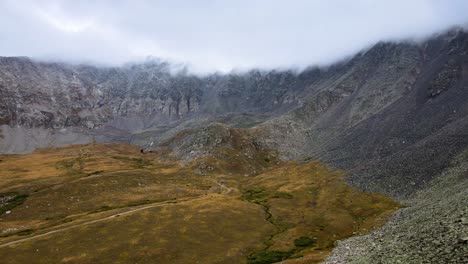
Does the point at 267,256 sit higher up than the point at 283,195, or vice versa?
the point at 267,256

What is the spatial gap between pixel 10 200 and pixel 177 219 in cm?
8058

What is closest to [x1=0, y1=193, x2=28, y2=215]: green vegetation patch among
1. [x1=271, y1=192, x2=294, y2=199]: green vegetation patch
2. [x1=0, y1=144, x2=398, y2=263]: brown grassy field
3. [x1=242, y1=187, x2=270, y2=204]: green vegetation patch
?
[x1=0, y1=144, x2=398, y2=263]: brown grassy field

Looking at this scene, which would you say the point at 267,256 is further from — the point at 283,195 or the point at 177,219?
the point at 283,195

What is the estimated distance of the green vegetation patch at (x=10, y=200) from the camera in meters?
134

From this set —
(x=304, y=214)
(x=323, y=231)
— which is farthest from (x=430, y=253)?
(x=304, y=214)

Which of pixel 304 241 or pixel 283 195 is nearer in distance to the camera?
pixel 304 241

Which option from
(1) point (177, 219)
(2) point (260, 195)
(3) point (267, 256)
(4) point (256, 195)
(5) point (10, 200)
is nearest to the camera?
(3) point (267, 256)

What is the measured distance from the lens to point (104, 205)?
452 feet

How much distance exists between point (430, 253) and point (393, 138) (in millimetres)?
147555

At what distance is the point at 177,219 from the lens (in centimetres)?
10744

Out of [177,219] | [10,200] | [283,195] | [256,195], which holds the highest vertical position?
[177,219]

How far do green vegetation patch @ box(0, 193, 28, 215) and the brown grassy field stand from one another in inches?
A: 15.7

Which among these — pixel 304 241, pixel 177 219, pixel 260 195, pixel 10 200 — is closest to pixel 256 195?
pixel 260 195

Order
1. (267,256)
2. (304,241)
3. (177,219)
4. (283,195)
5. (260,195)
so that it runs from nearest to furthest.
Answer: (267,256), (304,241), (177,219), (283,195), (260,195)
